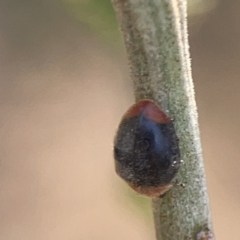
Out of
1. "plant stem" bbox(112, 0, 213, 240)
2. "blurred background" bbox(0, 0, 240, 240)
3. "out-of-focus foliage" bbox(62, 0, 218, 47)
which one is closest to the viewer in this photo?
"plant stem" bbox(112, 0, 213, 240)

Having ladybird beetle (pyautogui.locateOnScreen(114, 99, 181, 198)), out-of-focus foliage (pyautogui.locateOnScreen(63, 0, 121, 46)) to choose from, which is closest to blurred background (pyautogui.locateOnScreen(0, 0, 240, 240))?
out-of-focus foliage (pyautogui.locateOnScreen(63, 0, 121, 46))

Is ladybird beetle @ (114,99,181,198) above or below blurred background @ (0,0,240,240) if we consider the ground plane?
below

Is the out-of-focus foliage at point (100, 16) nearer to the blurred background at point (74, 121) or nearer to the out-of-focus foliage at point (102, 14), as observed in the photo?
the out-of-focus foliage at point (102, 14)

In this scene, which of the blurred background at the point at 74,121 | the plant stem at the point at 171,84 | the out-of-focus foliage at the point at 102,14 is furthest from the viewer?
the blurred background at the point at 74,121

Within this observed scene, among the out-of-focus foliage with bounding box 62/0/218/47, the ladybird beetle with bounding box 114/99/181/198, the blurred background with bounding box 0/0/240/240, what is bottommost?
the ladybird beetle with bounding box 114/99/181/198

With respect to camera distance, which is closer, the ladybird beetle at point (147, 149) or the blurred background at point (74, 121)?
the ladybird beetle at point (147, 149)

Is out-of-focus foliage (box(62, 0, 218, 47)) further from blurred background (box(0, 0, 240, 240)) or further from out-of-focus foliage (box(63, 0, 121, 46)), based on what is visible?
blurred background (box(0, 0, 240, 240))

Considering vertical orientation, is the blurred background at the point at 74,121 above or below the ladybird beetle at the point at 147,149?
above

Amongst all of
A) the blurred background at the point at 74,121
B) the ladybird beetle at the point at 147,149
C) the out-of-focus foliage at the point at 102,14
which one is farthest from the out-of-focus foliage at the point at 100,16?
the blurred background at the point at 74,121

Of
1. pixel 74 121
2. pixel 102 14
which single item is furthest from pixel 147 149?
pixel 74 121
